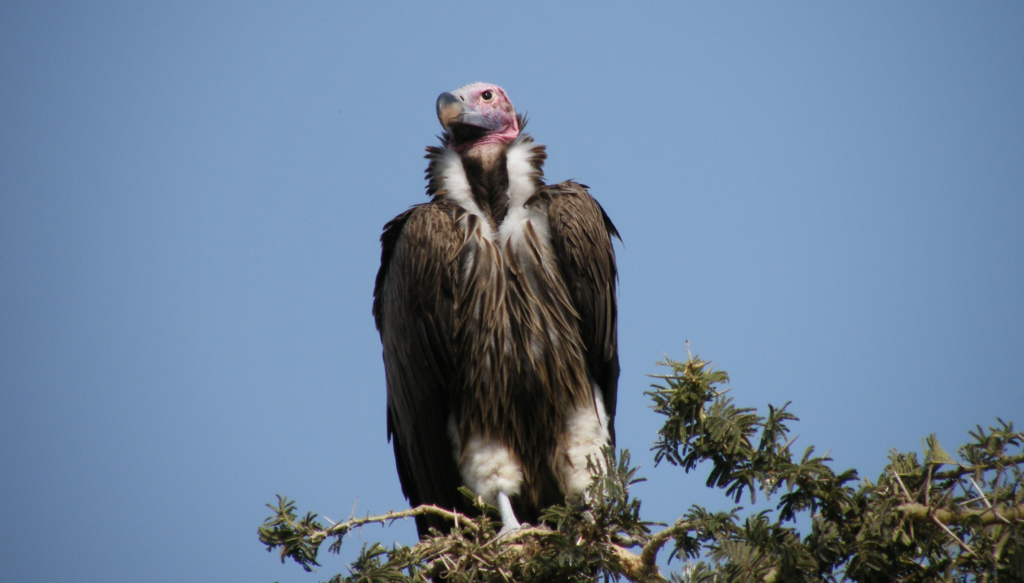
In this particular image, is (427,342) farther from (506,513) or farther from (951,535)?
(951,535)

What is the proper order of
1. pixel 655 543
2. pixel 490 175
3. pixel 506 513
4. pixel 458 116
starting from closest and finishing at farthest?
1. pixel 655 543
2. pixel 506 513
3. pixel 490 175
4. pixel 458 116

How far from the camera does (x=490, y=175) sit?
5.11m

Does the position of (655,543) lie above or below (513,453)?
below

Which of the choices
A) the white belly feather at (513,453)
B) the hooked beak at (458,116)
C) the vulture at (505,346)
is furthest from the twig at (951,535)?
the hooked beak at (458,116)

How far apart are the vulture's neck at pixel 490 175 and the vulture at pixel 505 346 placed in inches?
5.7

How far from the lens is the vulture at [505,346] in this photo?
14.7 ft

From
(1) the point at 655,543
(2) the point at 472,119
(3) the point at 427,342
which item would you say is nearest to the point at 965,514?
(1) the point at 655,543

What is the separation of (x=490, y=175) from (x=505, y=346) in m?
1.19

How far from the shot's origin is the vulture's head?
18.0ft

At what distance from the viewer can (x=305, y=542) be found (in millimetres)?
2973

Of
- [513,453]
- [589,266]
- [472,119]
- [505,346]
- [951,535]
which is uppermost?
[472,119]

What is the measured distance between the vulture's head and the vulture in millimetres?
884

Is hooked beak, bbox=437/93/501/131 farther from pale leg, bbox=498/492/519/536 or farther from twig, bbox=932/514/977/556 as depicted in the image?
twig, bbox=932/514/977/556

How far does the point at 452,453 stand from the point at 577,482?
2.33ft
